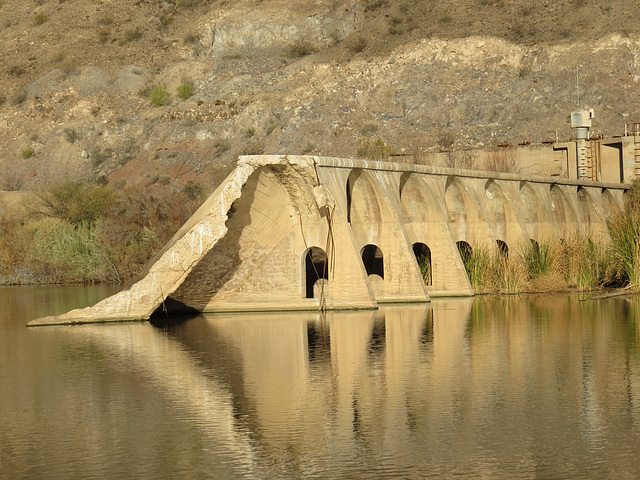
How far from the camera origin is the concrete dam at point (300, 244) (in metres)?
22.6

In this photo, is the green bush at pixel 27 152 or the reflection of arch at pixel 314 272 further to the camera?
the green bush at pixel 27 152

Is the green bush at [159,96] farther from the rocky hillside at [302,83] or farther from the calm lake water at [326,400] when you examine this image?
the calm lake water at [326,400]

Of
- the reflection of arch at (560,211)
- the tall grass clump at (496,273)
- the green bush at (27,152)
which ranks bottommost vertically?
the tall grass clump at (496,273)

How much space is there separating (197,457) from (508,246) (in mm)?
23881

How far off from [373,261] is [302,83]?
41988 mm

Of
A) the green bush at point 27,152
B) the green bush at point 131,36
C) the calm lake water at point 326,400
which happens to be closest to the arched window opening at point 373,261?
the calm lake water at point 326,400

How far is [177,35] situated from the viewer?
274ft

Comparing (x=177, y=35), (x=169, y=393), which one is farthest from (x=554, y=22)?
(x=169, y=393)

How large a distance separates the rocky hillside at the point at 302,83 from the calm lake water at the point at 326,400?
122ft

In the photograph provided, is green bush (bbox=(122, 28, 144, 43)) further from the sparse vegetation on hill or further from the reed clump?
the reed clump

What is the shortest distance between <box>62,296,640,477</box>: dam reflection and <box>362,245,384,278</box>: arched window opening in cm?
655

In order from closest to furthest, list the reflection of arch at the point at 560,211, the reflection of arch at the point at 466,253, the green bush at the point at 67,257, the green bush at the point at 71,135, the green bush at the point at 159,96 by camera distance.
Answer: the reflection of arch at the point at 466,253 → the reflection of arch at the point at 560,211 → the green bush at the point at 67,257 → the green bush at the point at 71,135 → the green bush at the point at 159,96

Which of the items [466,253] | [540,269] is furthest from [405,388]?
[466,253]

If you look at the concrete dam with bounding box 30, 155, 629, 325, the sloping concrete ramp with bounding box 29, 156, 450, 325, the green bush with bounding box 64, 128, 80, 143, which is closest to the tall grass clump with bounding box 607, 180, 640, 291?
the concrete dam with bounding box 30, 155, 629, 325
